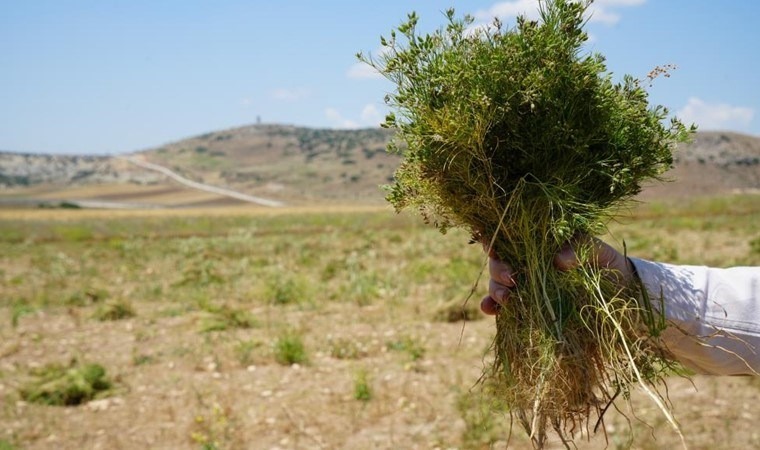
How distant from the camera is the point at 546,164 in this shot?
2.33m

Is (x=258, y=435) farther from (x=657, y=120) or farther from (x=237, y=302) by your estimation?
(x=237, y=302)

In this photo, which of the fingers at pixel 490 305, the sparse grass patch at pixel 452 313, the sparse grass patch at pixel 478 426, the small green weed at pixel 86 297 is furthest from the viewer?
the small green weed at pixel 86 297

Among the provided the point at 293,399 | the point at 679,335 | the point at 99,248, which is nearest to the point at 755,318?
the point at 679,335

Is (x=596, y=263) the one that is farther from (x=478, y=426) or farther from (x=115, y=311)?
(x=115, y=311)

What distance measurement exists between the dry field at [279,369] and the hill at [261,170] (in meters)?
60.4

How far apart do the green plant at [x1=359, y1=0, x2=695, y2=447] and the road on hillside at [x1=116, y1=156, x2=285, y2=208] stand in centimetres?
7354

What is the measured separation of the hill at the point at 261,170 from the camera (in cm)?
8062

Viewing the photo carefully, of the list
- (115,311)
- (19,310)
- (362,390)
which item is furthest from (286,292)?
(362,390)

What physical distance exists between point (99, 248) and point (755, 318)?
21579 millimetres

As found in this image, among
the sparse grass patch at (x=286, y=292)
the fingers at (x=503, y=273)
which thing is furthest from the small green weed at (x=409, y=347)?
the fingers at (x=503, y=273)

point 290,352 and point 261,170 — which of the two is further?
point 261,170

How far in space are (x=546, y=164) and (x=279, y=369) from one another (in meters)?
4.91

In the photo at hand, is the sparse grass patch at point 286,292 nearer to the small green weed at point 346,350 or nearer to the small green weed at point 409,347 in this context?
the small green weed at point 346,350

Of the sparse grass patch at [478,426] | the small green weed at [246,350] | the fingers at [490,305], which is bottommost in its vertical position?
the small green weed at [246,350]
